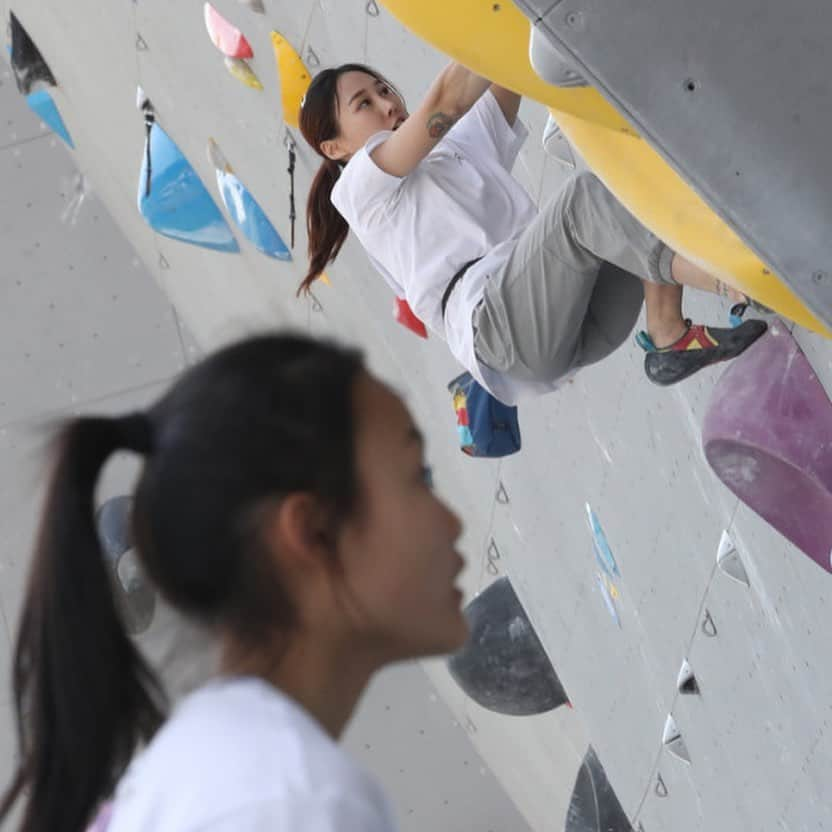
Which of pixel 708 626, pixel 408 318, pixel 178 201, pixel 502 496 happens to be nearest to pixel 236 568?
pixel 708 626

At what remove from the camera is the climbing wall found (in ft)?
9.89

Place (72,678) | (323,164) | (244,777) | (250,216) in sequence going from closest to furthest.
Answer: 1. (244,777)
2. (72,678)
3. (323,164)
4. (250,216)

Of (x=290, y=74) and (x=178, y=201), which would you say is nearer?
(x=290, y=74)

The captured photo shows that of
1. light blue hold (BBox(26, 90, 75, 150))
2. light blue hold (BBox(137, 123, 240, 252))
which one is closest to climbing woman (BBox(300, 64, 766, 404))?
light blue hold (BBox(137, 123, 240, 252))

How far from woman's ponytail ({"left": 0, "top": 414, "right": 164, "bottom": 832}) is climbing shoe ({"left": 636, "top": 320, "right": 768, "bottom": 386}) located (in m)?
1.54

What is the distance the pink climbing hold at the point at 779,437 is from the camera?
2.42 metres

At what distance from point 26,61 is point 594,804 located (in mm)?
3231

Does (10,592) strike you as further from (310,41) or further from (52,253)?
(310,41)

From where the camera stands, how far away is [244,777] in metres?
0.82

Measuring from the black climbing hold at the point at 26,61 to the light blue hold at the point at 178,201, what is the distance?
0.77 metres

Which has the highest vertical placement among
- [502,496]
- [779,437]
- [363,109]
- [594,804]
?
[363,109]

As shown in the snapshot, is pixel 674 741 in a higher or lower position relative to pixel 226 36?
lower

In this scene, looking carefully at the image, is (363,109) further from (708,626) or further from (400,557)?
(400,557)

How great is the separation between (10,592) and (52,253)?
1.49m
